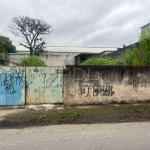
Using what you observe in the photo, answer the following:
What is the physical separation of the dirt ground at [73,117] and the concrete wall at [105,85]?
1196 millimetres

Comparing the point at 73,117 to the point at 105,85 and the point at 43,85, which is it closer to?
the point at 43,85

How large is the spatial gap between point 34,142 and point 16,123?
1.97 metres

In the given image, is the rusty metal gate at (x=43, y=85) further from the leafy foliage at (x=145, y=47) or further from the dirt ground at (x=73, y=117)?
the leafy foliage at (x=145, y=47)

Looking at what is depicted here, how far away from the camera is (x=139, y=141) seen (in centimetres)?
431

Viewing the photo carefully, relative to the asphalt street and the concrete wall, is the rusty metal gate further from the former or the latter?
the asphalt street

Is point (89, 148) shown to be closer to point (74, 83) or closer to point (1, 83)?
point (74, 83)

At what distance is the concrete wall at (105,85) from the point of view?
8.67 m

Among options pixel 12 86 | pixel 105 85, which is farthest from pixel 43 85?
pixel 105 85

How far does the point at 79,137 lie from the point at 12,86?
463cm

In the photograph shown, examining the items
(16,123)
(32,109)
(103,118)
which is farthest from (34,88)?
(103,118)

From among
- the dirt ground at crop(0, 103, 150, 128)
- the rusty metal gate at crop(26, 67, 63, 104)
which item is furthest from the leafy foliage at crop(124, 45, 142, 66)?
the rusty metal gate at crop(26, 67, 63, 104)

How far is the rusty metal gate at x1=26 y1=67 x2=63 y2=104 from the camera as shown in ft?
27.4

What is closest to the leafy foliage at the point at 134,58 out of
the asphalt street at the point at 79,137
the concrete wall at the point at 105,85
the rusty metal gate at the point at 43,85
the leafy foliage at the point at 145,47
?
the leafy foliage at the point at 145,47

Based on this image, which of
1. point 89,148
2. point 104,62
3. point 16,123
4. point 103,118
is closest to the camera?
point 89,148
